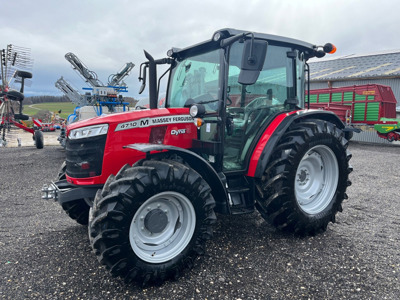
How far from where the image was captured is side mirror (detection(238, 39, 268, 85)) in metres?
2.49

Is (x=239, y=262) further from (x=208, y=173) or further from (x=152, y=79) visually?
(x=152, y=79)

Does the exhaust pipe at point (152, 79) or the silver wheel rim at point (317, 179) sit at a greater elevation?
the exhaust pipe at point (152, 79)

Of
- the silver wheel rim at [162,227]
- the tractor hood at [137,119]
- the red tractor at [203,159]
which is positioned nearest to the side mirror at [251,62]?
the red tractor at [203,159]

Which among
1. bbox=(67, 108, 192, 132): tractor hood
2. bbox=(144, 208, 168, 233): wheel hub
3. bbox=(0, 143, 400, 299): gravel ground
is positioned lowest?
bbox=(0, 143, 400, 299): gravel ground

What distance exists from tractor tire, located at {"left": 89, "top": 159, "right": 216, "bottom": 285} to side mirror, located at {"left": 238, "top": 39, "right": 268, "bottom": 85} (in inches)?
36.0

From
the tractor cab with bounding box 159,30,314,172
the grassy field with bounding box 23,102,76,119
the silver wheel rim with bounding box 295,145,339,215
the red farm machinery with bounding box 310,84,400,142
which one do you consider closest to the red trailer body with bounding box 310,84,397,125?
the red farm machinery with bounding box 310,84,400,142

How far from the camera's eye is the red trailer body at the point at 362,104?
1230 centimetres

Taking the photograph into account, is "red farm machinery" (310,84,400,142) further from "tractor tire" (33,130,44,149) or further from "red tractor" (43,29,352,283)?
"tractor tire" (33,130,44,149)

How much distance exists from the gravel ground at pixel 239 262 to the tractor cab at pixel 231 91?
0.90 metres

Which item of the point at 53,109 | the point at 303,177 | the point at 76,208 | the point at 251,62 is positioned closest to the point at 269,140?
the point at 303,177

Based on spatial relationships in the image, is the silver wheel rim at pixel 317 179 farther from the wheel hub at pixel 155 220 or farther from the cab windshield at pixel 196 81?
the wheel hub at pixel 155 220

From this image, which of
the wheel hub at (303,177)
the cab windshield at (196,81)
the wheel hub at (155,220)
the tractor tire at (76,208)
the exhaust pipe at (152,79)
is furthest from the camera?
the wheel hub at (303,177)

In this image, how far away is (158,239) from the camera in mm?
2541

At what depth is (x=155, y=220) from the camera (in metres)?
2.47
